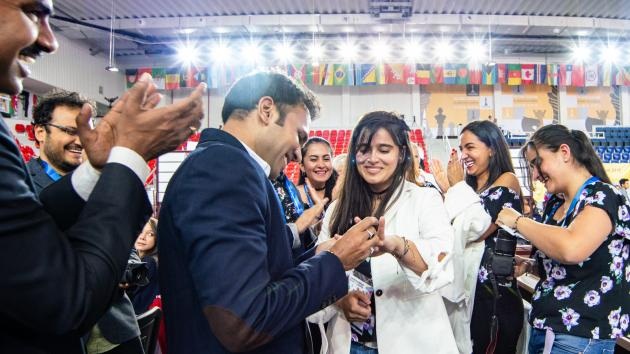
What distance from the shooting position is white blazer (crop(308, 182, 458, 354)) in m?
1.61

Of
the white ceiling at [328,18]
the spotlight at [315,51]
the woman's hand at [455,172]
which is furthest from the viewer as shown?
the spotlight at [315,51]

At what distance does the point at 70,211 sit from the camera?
879 mm

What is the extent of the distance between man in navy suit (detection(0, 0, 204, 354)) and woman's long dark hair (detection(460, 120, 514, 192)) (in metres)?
2.18

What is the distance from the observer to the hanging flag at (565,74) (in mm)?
13484

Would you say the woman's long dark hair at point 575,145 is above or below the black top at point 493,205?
above

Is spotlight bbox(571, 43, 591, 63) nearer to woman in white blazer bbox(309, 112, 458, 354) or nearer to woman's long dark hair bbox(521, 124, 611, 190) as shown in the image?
woman's long dark hair bbox(521, 124, 611, 190)

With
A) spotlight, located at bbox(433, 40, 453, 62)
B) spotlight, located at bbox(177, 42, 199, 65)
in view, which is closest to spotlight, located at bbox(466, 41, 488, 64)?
spotlight, located at bbox(433, 40, 453, 62)

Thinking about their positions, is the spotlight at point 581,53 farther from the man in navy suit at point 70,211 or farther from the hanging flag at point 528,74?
the man in navy suit at point 70,211

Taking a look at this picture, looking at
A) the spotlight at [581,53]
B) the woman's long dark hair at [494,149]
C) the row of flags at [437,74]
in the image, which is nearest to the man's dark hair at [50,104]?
the woman's long dark hair at [494,149]

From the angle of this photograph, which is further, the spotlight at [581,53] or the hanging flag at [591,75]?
the hanging flag at [591,75]

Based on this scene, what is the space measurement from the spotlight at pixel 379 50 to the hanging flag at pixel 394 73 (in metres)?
0.38

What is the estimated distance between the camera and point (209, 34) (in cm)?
1225

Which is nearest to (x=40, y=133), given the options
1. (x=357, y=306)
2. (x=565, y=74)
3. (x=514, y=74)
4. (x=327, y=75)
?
(x=357, y=306)

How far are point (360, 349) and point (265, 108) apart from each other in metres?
1.06
